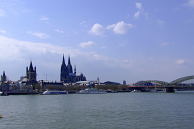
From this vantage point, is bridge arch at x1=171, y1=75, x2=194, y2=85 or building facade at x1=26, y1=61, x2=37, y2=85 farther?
building facade at x1=26, y1=61, x2=37, y2=85

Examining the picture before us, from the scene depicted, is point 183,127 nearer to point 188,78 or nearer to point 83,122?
point 83,122

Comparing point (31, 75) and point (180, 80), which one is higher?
point (31, 75)

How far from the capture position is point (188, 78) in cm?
12256

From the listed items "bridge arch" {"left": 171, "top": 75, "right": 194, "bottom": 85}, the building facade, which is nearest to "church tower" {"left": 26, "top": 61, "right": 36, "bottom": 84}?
the building facade

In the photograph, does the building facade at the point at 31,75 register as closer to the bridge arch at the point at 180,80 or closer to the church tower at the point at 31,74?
the church tower at the point at 31,74

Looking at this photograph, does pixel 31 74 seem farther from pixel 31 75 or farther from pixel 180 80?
pixel 180 80

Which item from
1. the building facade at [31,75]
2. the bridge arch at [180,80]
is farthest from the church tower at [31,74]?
the bridge arch at [180,80]

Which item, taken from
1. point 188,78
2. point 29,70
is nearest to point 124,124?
point 188,78

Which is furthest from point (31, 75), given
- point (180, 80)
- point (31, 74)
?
point (180, 80)

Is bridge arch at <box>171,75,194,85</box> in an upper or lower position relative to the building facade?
lower

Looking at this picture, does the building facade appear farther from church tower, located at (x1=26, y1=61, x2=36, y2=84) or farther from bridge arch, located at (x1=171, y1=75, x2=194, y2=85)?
bridge arch, located at (x1=171, y1=75, x2=194, y2=85)

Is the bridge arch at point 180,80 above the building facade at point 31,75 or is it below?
below

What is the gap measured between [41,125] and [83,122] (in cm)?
434

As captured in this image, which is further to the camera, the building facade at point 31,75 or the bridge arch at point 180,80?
the building facade at point 31,75
